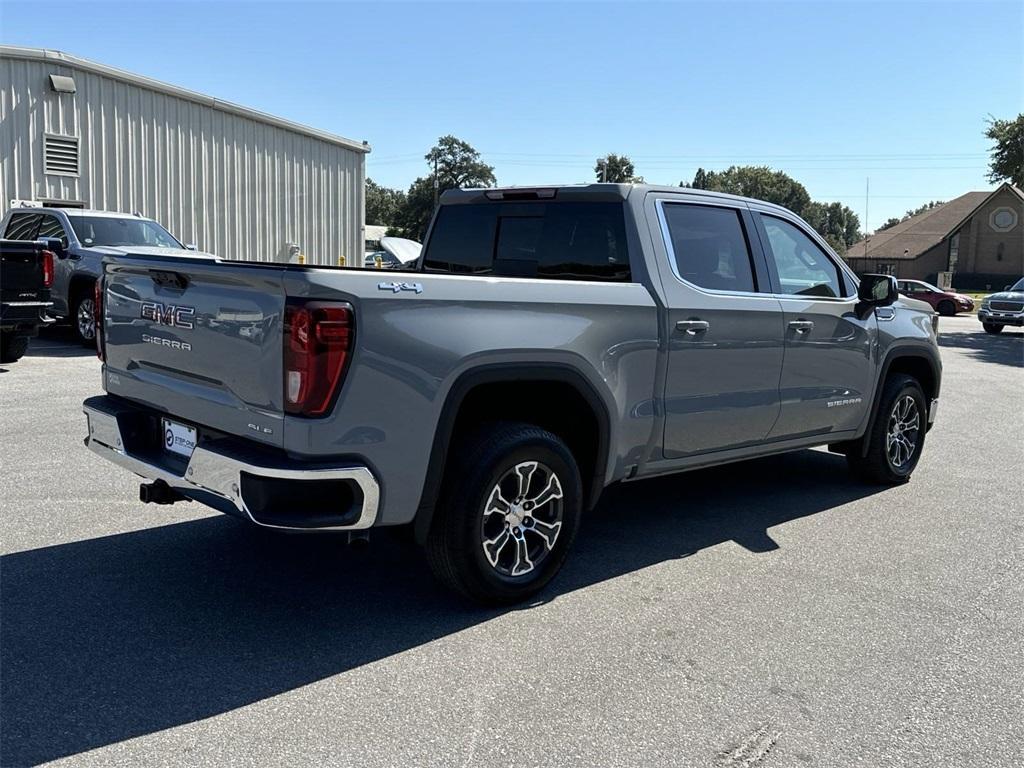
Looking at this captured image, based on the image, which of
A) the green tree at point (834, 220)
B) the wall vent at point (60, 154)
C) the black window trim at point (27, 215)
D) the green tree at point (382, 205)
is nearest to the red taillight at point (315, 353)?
the black window trim at point (27, 215)

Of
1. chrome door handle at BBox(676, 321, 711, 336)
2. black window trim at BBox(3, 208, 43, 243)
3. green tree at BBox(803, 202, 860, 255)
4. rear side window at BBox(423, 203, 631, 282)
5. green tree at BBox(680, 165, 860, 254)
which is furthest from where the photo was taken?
green tree at BBox(803, 202, 860, 255)

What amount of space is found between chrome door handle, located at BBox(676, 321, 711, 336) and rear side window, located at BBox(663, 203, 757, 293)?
9.6 inches

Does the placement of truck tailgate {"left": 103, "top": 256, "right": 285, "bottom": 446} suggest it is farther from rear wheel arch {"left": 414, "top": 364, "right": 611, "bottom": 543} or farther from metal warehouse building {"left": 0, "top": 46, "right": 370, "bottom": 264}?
metal warehouse building {"left": 0, "top": 46, "right": 370, "bottom": 264}

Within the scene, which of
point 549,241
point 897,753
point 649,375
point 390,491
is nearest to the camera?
point 897,753

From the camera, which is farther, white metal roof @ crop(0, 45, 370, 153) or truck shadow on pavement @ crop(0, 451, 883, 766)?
white metal roof @ crop(0, 45, 370, 153)

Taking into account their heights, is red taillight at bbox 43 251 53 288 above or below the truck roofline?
below

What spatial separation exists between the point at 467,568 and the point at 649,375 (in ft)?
4.47

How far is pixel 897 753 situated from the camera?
3131 millimetres

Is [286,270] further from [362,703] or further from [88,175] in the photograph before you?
[88,175]

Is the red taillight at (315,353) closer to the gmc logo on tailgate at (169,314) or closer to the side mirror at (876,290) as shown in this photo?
the gmc logo on tailgate at (169,314)

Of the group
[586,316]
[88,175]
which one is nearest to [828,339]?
[586,316]

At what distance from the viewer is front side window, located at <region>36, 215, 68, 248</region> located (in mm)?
12961

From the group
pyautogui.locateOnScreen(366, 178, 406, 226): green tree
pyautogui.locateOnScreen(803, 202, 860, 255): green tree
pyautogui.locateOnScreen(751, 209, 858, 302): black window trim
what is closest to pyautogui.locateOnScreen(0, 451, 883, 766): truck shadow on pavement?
pyautogui.locateOnScreen(751, 209, 858, 302): black window trim

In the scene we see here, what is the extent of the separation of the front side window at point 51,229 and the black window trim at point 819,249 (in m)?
10.5
